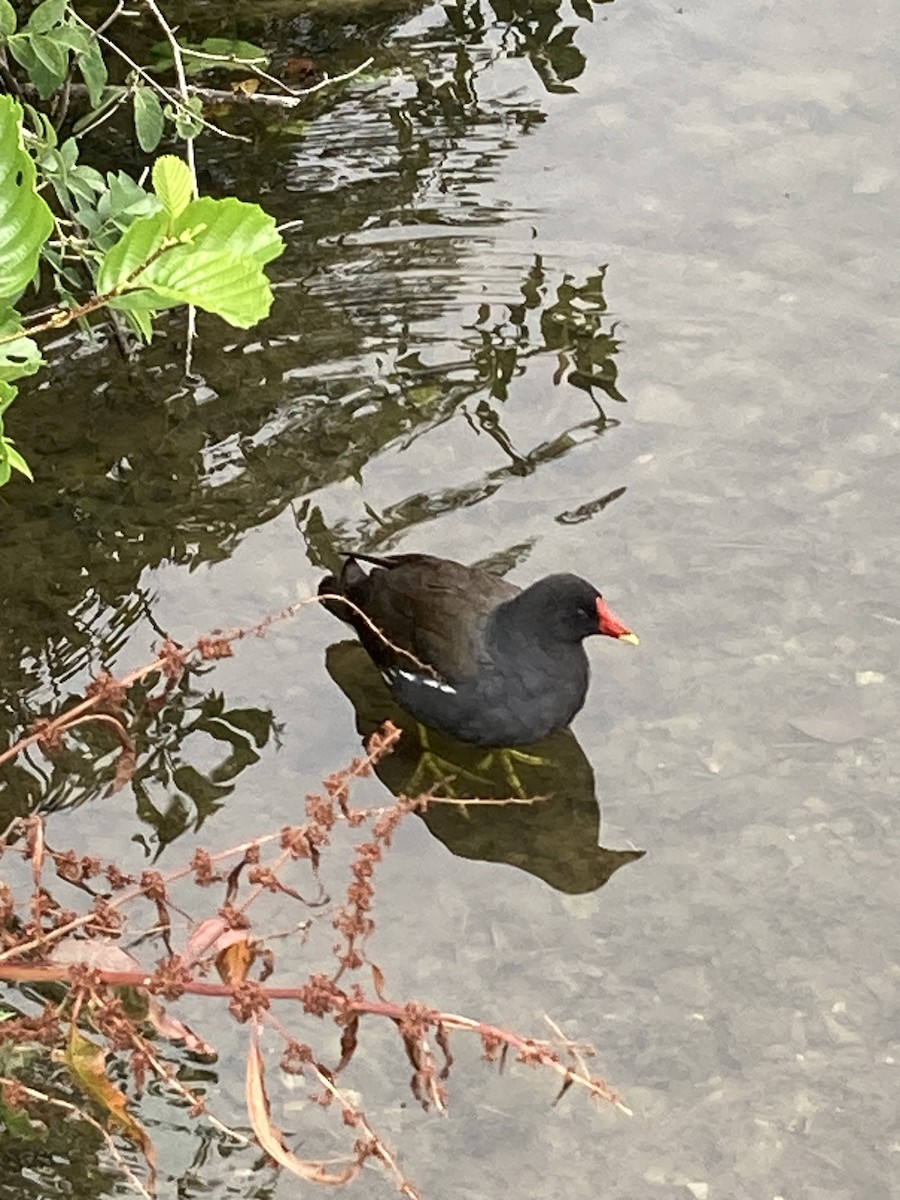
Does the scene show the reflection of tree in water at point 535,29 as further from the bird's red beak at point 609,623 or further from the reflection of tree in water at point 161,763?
the reflection of tree in water at point 161,763

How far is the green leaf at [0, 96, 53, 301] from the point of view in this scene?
165 cm

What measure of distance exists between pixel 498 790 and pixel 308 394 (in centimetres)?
156

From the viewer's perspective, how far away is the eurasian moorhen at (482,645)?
4246mm

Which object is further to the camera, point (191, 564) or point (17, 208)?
point (191, 564)

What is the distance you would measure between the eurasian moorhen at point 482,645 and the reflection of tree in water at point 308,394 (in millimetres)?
543

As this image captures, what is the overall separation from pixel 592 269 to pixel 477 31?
154 centimetres

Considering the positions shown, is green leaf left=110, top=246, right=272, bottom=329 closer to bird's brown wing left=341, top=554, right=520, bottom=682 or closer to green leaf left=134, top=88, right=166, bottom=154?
bird's brown wing left=341, top=554, right=520, bottom=682

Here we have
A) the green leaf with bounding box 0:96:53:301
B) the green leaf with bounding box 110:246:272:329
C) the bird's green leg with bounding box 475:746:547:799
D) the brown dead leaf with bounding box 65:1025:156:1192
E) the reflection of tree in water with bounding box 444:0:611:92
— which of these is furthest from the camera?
the reflection of tree in water with bounding box 444:0:611:92

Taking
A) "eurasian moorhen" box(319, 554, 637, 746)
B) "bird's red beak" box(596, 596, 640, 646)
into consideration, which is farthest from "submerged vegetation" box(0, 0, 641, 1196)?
"bird's red beak" box(596, 596, 640, 646)

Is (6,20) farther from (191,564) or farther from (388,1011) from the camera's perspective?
(388,1011)

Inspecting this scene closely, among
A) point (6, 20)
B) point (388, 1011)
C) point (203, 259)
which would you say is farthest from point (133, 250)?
point (6, 20)

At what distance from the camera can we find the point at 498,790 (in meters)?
4.50

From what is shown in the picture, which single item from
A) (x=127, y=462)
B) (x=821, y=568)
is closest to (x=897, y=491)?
(x=821, y=568)

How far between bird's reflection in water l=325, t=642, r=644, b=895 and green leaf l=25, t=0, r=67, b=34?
71.0 inches
